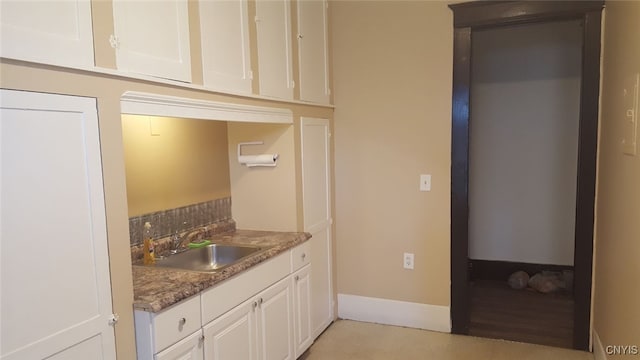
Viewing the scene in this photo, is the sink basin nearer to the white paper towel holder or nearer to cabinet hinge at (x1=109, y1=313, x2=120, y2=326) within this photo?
the white paper towel holder

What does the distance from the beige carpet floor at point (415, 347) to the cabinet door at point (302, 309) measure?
0.54ft

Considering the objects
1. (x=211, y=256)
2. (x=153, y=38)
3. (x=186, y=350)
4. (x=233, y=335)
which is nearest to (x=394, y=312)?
(x=211, y=256)

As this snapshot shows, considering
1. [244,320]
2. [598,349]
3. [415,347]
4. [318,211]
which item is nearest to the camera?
[244,320]

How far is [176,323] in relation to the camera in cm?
175

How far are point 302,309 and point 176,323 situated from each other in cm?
121

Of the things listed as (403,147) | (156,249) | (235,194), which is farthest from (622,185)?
(156,249)

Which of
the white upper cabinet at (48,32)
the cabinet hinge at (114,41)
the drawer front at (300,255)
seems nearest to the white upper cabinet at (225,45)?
the cabinet hinge at (114,41)

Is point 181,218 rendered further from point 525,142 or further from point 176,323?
point 525,142

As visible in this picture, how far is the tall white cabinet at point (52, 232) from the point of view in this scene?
47.9 inches

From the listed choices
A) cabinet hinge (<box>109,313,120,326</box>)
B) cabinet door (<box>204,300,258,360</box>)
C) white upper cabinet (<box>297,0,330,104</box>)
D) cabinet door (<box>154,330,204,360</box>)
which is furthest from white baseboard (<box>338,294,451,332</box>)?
cabinet hinge (<box>109,313,120,326</box>)

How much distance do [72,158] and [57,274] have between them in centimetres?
35

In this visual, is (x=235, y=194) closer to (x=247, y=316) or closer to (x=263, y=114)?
(x=263, y=114)

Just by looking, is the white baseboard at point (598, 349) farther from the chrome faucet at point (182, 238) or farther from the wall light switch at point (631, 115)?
the chrome faucet at point (182, 238)

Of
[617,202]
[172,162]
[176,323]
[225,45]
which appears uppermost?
[225,45]
